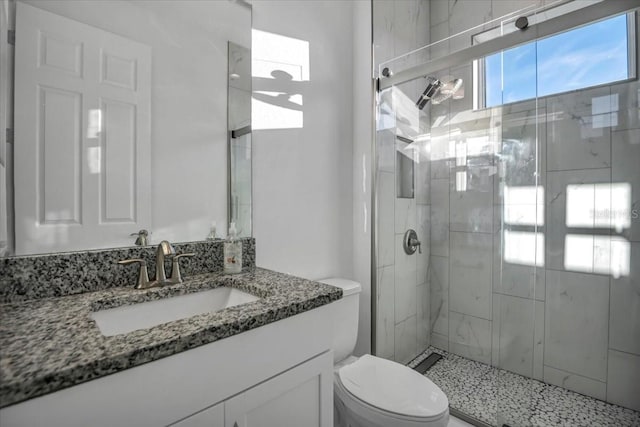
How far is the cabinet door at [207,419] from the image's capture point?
649mm

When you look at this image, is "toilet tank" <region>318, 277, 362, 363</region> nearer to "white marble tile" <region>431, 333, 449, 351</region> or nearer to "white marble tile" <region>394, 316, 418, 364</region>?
"white marble tile" <region>394, 316, 418, 364</region>

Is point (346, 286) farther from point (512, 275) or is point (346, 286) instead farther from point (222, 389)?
point (512, 275)

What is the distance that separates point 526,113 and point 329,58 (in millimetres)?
1205

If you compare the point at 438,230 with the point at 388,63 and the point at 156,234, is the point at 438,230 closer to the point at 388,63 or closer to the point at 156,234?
the point at 388,63

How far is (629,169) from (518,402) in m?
1.35

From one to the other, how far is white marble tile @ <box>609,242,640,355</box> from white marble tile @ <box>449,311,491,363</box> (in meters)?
0.63

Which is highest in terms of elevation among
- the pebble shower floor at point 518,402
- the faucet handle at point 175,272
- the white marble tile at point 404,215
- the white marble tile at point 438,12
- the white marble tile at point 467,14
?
the white marble tile at point 438,12

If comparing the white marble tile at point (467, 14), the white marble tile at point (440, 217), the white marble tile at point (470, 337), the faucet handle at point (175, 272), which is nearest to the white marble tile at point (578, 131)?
the white marble tile at point (440, 217)

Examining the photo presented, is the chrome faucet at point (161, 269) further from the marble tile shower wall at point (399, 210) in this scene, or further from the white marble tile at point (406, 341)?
the white marble tile at point (406, 341)

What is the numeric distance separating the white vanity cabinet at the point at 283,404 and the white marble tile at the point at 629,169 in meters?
1.68

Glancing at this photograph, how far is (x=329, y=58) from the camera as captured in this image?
179cm

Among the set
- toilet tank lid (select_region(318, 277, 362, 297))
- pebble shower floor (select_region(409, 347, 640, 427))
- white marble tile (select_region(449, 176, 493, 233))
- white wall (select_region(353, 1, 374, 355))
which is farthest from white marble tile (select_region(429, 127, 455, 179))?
pebble shower floor (select_region(409, 347, 640, 427))

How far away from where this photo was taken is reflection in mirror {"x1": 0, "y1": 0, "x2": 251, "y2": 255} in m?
0.89

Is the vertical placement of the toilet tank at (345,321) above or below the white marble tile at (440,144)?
below
